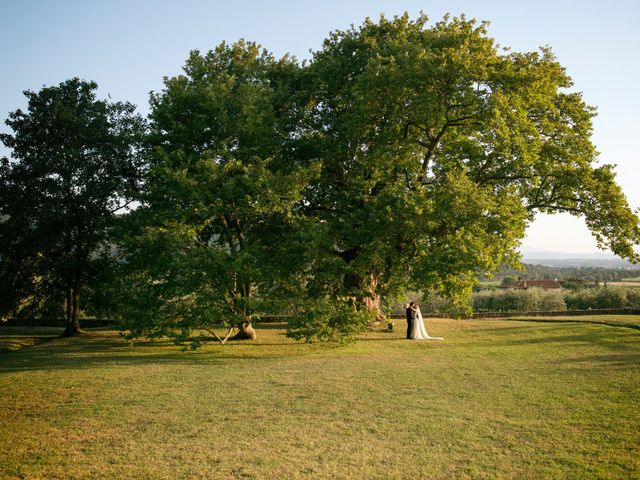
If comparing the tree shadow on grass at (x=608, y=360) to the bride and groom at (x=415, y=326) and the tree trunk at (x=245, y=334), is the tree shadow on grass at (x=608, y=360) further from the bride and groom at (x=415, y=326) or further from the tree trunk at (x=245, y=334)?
the tree trunk at (x=245, y=334)

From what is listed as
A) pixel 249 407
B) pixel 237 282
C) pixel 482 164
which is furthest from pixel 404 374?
pixel 482 164

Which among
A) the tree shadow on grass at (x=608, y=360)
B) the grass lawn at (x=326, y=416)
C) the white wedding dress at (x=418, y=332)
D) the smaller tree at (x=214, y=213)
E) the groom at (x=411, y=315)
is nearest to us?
the grass lawn at (x=326, y=416)

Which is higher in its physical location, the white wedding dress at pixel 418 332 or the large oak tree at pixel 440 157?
the large oak tree at pixel 440 157

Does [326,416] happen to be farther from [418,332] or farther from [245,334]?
[418,332]

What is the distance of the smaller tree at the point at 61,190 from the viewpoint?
26.7m

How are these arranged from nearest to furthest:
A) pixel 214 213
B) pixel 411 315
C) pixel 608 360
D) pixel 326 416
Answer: pixel 326 416 < pixel 608 360 < pixel 214 213 < pixel 411 315

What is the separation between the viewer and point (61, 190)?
88.7 ft

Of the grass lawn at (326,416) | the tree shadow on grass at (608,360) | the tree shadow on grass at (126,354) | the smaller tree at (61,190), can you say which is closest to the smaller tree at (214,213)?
the tree shadow on grass at (126,354)

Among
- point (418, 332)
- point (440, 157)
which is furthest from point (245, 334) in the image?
point (440, 157)

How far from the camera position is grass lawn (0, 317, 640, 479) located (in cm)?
700

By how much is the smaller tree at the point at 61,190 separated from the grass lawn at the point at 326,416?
34.9ft

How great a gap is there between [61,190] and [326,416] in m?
23.5

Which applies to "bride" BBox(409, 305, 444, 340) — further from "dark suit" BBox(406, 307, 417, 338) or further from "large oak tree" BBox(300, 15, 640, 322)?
"large oak tree" BBox(300, 15, 640, 322)

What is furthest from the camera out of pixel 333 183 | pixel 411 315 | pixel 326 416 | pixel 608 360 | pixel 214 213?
pixel 333 183
